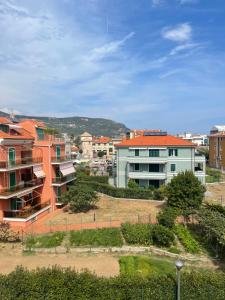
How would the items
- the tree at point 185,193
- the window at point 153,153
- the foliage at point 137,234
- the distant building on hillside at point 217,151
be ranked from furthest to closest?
1. the distant building on hillside at point 217,151
2. the window at point 153,153
3. the tree at point 185,193
4. the foliage at point 137,234

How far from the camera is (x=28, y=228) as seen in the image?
107ft

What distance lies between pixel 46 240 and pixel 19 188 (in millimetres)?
8560

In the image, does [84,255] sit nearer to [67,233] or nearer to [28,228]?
[67,233]

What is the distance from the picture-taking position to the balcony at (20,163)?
32.2 metres

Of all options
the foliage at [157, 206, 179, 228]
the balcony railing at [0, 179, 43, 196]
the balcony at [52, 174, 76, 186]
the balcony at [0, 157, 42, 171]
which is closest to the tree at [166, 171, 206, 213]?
the foliage at [157, 206, 179, 228]

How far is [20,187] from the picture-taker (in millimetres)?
35469

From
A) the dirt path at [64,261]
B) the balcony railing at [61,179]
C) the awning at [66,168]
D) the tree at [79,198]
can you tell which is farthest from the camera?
the awning at [66,168]

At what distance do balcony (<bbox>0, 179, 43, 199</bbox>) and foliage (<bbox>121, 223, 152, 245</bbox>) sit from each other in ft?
40.8

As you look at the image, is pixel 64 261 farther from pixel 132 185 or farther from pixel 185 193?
pixel 132 185

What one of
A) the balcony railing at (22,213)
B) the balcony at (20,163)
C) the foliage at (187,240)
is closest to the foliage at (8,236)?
the balcony railing at (22,213)

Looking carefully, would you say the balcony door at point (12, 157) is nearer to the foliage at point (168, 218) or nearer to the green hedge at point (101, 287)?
the foliage at point (168, 218)

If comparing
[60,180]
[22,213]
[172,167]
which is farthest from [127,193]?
[22,213]

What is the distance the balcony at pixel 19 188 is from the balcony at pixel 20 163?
7.50ft

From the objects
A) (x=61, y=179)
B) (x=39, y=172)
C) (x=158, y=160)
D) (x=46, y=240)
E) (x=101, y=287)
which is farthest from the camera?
(x=158, y=160)
